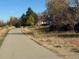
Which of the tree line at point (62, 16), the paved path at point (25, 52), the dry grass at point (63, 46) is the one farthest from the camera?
the tree line at point (62, 16)

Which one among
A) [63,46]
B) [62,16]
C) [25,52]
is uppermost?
[62,16]

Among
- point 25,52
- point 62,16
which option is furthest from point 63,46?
point 62,16

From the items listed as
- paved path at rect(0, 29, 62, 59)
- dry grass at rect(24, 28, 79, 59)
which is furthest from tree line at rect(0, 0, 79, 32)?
paved path at rect(0, 29, 62, 59)

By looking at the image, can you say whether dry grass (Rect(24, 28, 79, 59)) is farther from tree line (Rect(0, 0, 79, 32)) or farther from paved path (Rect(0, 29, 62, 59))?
tree line (Rect(0, 0, 79, 32))

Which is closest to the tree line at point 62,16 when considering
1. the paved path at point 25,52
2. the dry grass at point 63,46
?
the dry grass at point 63,46

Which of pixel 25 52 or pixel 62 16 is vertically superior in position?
pixel 62 16

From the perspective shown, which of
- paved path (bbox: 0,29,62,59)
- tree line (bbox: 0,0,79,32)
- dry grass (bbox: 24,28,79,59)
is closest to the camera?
paved path (bbox: 0,29,62,59)

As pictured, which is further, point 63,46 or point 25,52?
point 63,46

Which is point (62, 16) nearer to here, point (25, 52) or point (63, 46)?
point (63, 46)

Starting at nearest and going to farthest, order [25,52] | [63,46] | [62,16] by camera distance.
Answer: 1. [25,52]
2. [63,46]
3. [62,16]

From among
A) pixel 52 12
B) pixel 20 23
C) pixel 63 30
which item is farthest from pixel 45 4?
pixel 20 23

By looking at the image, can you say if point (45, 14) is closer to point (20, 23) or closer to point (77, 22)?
point (77, 22)

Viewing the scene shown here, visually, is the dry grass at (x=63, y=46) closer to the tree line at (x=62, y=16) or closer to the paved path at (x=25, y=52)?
the paved path at (x=25, y=52)

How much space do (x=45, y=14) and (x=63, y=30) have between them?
12066 mm
